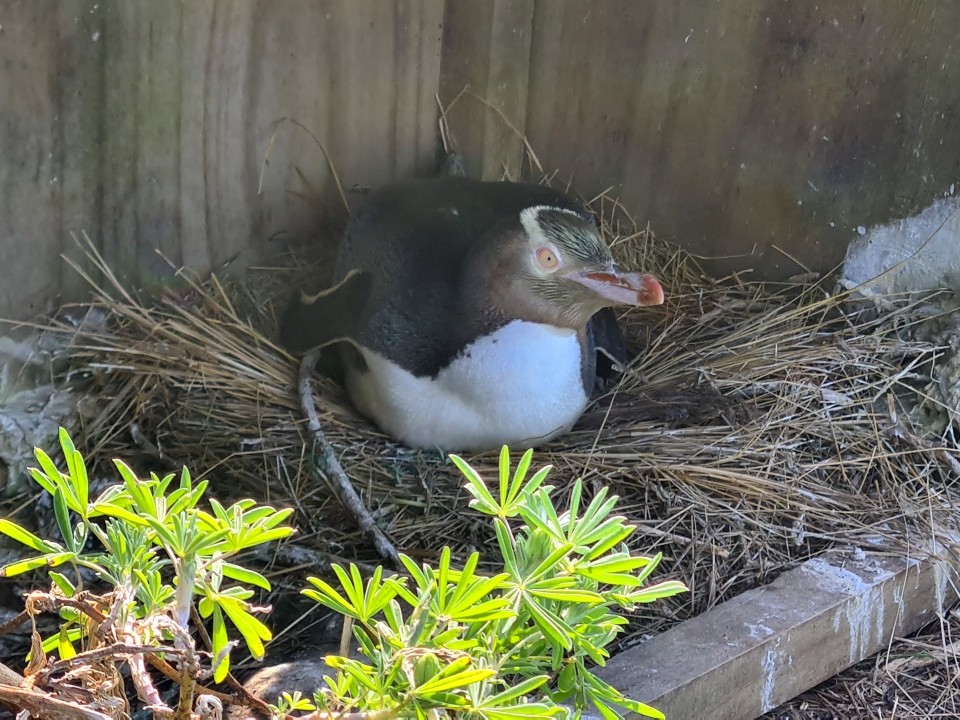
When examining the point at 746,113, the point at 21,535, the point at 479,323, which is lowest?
the point at 479,323

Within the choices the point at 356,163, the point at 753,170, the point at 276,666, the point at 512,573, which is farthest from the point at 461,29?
the point at 512,573

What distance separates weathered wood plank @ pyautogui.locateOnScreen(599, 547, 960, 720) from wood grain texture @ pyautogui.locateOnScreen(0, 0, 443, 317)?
4.96 ft

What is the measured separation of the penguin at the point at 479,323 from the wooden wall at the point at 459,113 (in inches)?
18.7

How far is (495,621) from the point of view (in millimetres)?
1054

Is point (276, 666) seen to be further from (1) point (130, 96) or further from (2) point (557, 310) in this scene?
(1) point (130, 96)

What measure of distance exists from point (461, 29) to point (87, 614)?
2274mm

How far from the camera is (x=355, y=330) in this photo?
2.35 m

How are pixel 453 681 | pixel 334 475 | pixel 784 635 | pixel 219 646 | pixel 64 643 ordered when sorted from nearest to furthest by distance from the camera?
pixel 453 681, pixel 219 646, pixel 64 643, pixel 784 635, pixel 334 475

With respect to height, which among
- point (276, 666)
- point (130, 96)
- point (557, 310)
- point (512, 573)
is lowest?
point (276, 666)

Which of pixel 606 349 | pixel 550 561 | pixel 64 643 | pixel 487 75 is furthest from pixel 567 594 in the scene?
pixel 487 75

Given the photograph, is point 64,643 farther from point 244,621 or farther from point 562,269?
point 562,269

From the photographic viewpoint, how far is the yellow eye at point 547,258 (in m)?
2.19

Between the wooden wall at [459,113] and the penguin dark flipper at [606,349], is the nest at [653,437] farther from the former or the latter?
the wooden wall at [459,113]

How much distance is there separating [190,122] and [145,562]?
162 cm
